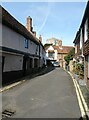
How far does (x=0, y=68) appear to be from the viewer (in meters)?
17.8

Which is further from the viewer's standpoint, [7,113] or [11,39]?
[11,39]

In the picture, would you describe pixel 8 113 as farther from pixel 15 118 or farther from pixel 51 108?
pixel 51 108

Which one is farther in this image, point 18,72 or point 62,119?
point 18,72

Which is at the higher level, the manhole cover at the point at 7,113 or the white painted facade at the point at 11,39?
the white painted facade at the point at 11,39

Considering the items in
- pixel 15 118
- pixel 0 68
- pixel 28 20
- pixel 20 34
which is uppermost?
pixel 28 20

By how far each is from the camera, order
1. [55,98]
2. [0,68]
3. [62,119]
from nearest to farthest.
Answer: [62,119] → [55,98] → [0,68]

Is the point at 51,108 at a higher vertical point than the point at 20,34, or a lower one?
lower

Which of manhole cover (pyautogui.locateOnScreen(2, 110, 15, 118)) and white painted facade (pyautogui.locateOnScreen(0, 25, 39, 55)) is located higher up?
white painted facade (pyautogui.locateOnScreen(0, 25, 39, 55))

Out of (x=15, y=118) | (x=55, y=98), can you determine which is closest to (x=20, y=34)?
(x=55, y=98)

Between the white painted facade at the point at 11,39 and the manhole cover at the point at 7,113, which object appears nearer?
the manhole cover at the point at 7,113

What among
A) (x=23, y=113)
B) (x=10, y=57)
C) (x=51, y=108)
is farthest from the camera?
(x=10, y=57)

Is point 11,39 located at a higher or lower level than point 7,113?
higher

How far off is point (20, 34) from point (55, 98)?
1314 cm

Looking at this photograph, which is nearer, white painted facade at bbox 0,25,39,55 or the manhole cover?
the manhole cover
